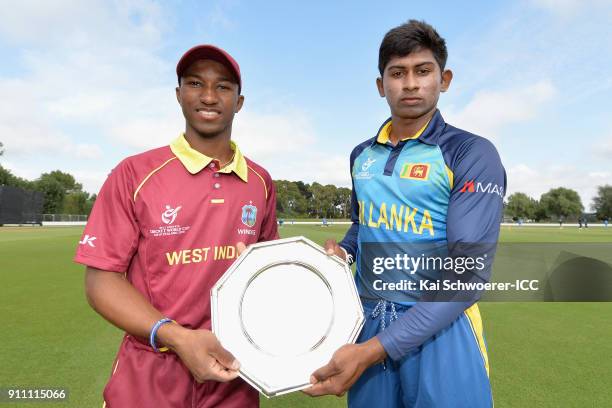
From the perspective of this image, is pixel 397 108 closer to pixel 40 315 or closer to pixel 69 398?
pixel 69 398

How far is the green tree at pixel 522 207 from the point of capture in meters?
118

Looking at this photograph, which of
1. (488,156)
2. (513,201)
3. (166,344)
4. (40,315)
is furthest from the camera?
(513,201)

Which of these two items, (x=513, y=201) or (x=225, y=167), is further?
(x=513, y=201)

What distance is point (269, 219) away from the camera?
2412 mm

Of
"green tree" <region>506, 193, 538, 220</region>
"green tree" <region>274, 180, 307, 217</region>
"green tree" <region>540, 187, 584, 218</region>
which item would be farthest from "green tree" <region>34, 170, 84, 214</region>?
"green tree" <region>540, 187, 584, 218</region>

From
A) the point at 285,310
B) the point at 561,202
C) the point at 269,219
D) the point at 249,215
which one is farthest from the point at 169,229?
the point at 561,202

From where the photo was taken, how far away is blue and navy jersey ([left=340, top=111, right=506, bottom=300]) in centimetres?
194

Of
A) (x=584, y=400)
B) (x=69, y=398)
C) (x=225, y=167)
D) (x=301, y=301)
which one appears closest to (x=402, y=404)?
(x=301, y=301)

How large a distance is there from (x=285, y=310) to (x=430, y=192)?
3.08 feet

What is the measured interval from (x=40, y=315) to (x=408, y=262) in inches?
276

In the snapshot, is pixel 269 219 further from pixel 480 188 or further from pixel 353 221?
pixel 480 188

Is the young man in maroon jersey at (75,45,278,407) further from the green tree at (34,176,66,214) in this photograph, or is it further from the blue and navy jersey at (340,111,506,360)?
the green tree at (34,176,66,214)

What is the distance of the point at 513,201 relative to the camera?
123 metres

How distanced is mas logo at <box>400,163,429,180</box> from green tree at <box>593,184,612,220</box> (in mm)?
121784
